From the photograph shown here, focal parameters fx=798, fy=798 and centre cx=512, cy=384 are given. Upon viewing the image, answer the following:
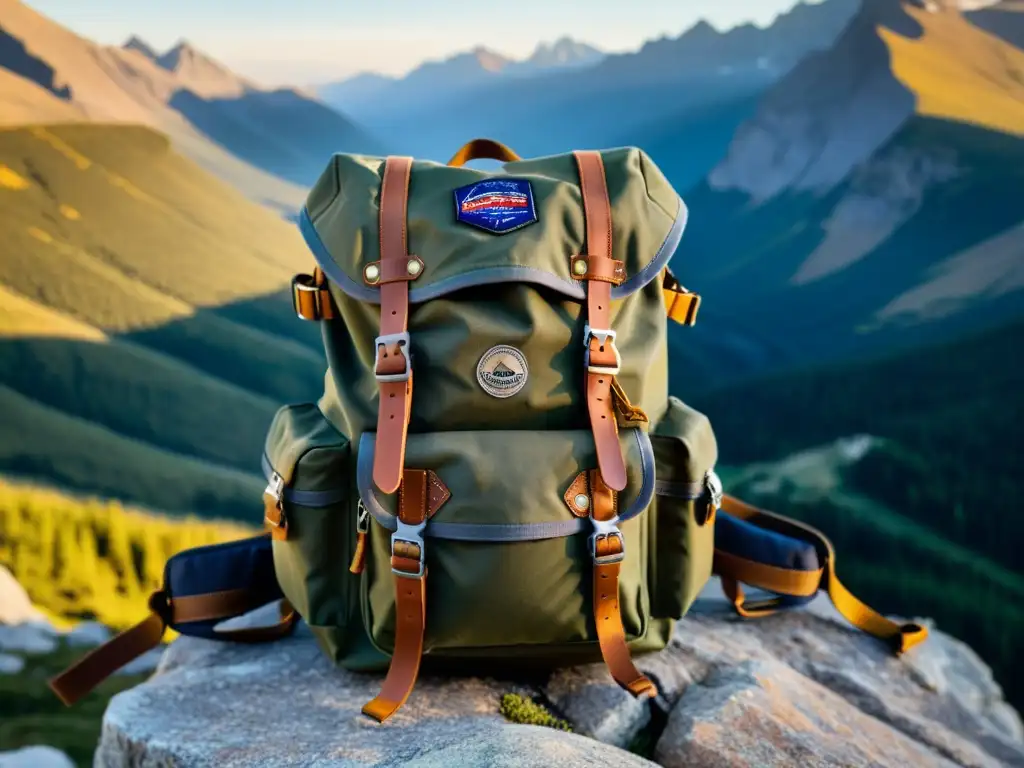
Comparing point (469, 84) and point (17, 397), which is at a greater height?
point (469, 84)

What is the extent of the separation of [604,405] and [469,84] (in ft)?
14.9

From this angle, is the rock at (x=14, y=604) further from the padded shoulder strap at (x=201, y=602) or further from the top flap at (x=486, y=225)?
the top flap at (x=486, y=225)

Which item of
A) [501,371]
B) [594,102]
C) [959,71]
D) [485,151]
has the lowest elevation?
[501,371]

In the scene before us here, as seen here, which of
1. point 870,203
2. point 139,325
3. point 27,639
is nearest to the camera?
point 27,639

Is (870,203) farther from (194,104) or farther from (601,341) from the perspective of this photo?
(194,104)

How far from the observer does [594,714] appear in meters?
1.60

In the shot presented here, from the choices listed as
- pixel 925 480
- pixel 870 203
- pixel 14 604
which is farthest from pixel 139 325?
pixel 870 203

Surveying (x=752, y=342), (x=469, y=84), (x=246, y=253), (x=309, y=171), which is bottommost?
(x=752, y=342)

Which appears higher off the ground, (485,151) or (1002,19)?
(1002,19)

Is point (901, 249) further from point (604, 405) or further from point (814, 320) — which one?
point (604, 405)

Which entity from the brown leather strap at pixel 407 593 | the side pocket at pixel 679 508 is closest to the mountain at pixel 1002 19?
the side pocket at pixel 679 508

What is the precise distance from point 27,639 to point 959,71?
5.17 meters

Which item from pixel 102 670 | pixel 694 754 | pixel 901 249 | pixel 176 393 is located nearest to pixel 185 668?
pixel 102 670

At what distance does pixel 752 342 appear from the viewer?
184 inches
